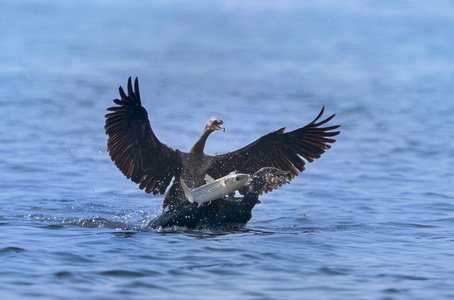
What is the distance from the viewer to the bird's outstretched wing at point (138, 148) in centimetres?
959

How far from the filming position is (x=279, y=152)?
Result: 34.1ft

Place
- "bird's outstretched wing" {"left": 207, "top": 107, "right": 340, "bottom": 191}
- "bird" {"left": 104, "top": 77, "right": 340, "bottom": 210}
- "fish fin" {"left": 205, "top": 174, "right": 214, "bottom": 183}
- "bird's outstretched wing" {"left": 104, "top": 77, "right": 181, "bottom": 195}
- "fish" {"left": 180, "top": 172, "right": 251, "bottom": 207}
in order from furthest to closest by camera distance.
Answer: "bird's outstretched wing" {"left": 207, "top": 107, "right": 340, "bottom": 191}
"bird" {"left": 104, "top": 77, "right": 340, "bottom": 210}
"bird's outstretched wing" {"left": 104, "top": 77, "right": 181, "bottom": 195}
"fish fin" {"left": 205, "top": 174, "right": 214, "bottom": 183}
"fish" {"left": 180, "top": 172, "right": 251, "bottom": 207}

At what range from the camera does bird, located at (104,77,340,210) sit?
31.9 feet

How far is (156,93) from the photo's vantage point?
21781 mm

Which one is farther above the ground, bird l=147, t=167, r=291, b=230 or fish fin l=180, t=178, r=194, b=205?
fish fin l=180, t=178, r=194, b=205

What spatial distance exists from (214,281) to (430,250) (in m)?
2.60

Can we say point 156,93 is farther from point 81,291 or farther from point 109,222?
point 81,291

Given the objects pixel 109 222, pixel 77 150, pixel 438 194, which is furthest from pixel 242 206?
pixel 77 150

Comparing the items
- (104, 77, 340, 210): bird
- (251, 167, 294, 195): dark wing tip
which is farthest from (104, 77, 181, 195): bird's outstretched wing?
(251, 167, 294, 195): dark wing tip

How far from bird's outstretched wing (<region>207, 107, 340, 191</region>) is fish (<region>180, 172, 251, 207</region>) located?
→ 25.3 inches

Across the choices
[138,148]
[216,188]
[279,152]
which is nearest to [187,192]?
[216,188]

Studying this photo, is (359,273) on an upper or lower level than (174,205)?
lower

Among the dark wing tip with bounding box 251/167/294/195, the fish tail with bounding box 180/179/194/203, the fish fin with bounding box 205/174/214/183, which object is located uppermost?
the dark wing tip with bounding box 251/167/294/195

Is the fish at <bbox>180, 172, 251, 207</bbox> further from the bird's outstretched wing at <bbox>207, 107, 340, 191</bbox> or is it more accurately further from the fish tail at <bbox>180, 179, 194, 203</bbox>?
the bird's outstretched wing at <bbox>207, 107, 340, 191</bbox>
